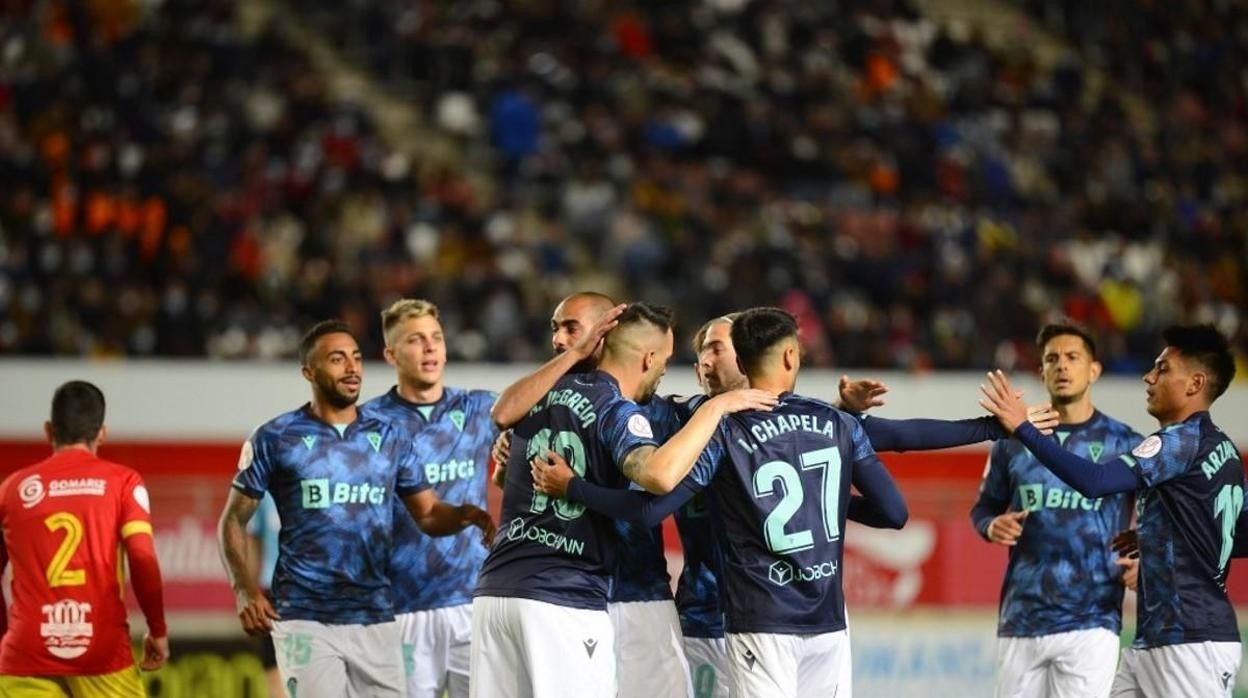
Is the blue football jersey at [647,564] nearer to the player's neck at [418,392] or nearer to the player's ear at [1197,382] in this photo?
the player's neck at [418,392]

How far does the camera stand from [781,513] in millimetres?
6746

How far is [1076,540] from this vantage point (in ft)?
28.2

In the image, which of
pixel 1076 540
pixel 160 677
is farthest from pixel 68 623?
pixel 1076 540

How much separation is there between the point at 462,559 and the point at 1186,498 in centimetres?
346

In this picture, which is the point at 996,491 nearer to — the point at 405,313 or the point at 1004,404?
the point at 1004,404

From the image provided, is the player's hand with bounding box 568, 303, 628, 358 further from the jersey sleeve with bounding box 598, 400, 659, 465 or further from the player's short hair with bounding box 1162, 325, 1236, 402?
the player's short hair with bounding box 1162, 325, 1236, 402

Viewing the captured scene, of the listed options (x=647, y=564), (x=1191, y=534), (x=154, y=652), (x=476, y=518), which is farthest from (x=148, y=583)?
(x=1191, y=534)

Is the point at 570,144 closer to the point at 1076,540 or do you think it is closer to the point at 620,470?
the point at 1076,540

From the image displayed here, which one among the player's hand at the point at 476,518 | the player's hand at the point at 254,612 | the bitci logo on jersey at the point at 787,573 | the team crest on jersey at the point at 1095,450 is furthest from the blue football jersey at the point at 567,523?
the team crest on jersey at the point at 1095,450

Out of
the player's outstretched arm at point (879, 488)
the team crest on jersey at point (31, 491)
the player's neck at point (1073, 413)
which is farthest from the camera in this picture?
the player's neck at point (1073, 413)

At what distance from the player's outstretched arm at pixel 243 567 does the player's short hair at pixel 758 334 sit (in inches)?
98.5

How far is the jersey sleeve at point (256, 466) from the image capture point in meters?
8.11

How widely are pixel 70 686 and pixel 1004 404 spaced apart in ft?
14.1

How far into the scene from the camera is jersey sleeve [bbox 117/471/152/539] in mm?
7852
